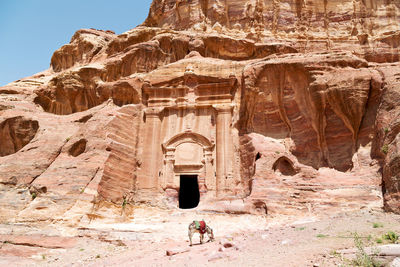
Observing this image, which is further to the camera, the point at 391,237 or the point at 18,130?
the point at 18,130

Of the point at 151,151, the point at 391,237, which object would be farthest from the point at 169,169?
the point at 391,237

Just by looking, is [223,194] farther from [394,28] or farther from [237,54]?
[394,28]

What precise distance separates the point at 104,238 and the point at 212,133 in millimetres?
9369

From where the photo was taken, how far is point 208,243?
10789 millimetres

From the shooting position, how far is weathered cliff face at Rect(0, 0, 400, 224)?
15117 mm

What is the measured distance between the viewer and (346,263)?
6637 mm

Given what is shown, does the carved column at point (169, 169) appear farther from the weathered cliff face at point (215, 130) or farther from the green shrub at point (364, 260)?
the green shrub at point (364, 260)

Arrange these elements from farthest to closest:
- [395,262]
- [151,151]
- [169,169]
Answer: [151,151], [169,169], [395,262]

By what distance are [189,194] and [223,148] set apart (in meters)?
5.02

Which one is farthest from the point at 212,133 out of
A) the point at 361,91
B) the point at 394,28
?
the point at 394,28

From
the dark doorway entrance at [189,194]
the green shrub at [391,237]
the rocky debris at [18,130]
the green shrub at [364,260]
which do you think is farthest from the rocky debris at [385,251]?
the rocky debris at [18,130]

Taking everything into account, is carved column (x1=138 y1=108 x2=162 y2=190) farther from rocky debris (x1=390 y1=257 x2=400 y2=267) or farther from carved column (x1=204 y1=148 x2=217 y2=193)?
rocky debris (x1=390 y1=257 x2=400 y2=267)

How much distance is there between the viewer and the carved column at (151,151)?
19094 mm

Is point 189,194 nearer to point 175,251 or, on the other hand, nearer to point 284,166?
point 284,166
